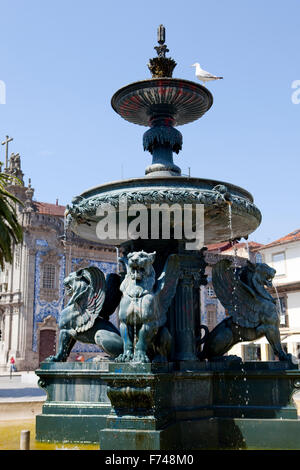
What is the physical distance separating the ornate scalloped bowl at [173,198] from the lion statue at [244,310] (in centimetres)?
68

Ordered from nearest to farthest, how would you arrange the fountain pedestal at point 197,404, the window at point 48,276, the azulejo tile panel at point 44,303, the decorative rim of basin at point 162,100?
the fountain pedestal at point 197,404, the decorative rim of basin at point 162,100, the azulejo tile panel at point 44,303, the window at point 48,276

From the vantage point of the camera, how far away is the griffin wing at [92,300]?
666 cm

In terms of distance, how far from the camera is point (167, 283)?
6.37 metres

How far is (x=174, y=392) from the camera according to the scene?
5.86 metres

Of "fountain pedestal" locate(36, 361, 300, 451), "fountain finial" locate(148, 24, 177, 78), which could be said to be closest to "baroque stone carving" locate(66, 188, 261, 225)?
"fountain pedestal" locate(36, 361, 300, 451)

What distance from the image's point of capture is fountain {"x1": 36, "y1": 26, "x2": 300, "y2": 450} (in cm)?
546

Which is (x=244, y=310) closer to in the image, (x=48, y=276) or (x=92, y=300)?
(x=92, y=300)

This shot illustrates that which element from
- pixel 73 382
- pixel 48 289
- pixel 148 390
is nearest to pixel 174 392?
pixel 148 390

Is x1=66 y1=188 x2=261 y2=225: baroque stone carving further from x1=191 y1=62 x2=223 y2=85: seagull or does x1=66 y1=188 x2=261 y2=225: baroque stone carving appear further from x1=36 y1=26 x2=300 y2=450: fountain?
x1=191 y1=62 x2=223 y2=85: seagull

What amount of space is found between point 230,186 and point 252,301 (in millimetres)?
1468

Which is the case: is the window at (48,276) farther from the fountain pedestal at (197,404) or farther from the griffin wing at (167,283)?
the griffin wing at (167,283)

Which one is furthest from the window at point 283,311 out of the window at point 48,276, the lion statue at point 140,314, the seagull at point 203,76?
the lion statue at point 140,314
